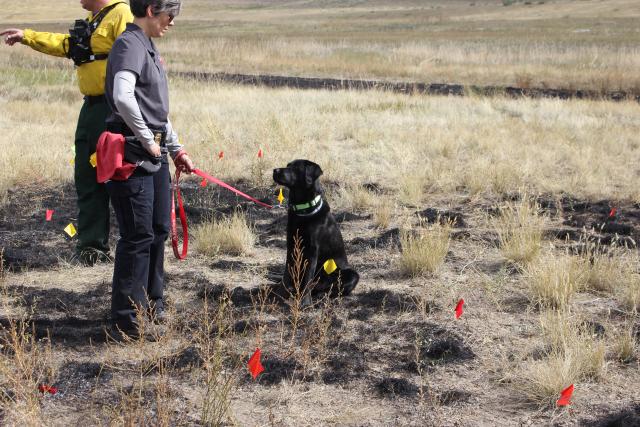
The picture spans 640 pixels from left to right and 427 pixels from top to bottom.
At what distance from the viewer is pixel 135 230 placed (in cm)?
428

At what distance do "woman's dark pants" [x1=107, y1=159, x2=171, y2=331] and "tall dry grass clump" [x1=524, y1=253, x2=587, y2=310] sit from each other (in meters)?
2.48

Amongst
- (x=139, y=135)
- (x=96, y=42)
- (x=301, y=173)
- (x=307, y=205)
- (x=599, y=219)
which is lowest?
(x=599, y=219)

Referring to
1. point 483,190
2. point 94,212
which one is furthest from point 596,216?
point 94,212

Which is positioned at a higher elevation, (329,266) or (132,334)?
(329,266)

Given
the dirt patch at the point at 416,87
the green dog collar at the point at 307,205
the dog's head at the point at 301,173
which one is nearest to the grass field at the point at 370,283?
the green dog collar at the point at 307,205

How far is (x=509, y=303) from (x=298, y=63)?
76.1 ft

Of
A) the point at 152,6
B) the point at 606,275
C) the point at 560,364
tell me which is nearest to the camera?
the point at 560,364

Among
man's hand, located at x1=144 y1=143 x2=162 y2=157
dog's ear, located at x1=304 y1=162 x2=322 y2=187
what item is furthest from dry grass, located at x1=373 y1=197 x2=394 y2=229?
man's hand, located at x1=144 y1=143 x2=162 y2=157

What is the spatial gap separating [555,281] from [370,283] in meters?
1.36

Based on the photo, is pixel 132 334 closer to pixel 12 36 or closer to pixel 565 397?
pixel 565 397

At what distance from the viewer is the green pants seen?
579 centimetres

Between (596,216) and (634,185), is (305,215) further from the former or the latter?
(634,185)

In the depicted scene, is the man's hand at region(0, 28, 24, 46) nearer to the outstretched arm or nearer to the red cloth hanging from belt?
the outstretched arm

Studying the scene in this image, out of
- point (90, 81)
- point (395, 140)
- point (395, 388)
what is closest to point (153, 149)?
point (90, 81)
